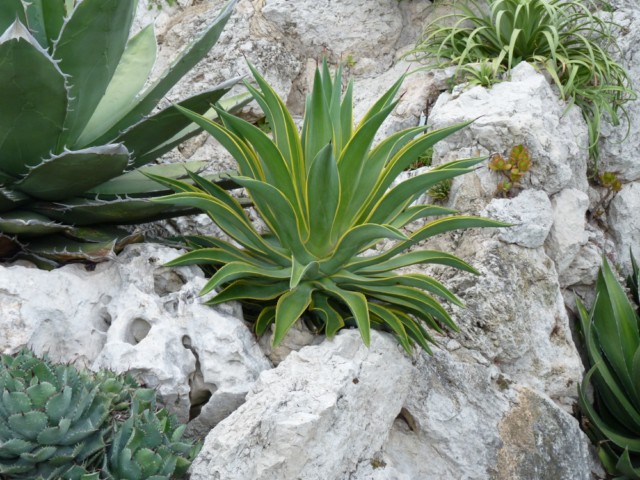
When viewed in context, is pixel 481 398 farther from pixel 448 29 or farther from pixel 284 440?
pixel 448 29

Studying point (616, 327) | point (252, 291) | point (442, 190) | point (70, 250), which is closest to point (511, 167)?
point (442, 190)

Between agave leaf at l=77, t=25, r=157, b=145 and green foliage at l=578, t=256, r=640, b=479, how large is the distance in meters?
2.39

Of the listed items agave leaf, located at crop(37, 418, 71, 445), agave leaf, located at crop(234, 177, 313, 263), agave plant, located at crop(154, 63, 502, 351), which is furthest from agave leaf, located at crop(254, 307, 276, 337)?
agave leaf, located at crop(37, 418, 71, 445)

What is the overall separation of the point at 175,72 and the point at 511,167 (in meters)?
1.76

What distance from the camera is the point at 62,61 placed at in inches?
88.8

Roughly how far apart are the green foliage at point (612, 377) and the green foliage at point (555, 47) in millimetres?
1054

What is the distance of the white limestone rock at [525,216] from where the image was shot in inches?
125

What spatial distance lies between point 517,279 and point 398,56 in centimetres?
206

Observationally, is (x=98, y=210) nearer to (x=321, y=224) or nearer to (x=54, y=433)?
(x=321, y=224)

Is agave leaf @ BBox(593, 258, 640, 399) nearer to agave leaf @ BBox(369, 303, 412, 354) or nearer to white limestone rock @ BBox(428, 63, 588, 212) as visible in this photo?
white limestone rock @ BBox(428, 63, 588, 212)

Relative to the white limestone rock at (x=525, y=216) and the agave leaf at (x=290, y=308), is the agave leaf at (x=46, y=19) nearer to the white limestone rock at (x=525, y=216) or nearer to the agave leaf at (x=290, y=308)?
the agave leaf at (x=290, y=308)

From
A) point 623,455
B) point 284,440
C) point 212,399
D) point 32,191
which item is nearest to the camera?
point 284,440

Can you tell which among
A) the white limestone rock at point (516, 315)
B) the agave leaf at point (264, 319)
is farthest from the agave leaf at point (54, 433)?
the white limestone rock at point (516, 315)

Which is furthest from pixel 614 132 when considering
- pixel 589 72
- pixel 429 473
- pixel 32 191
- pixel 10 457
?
pixel 10 457
